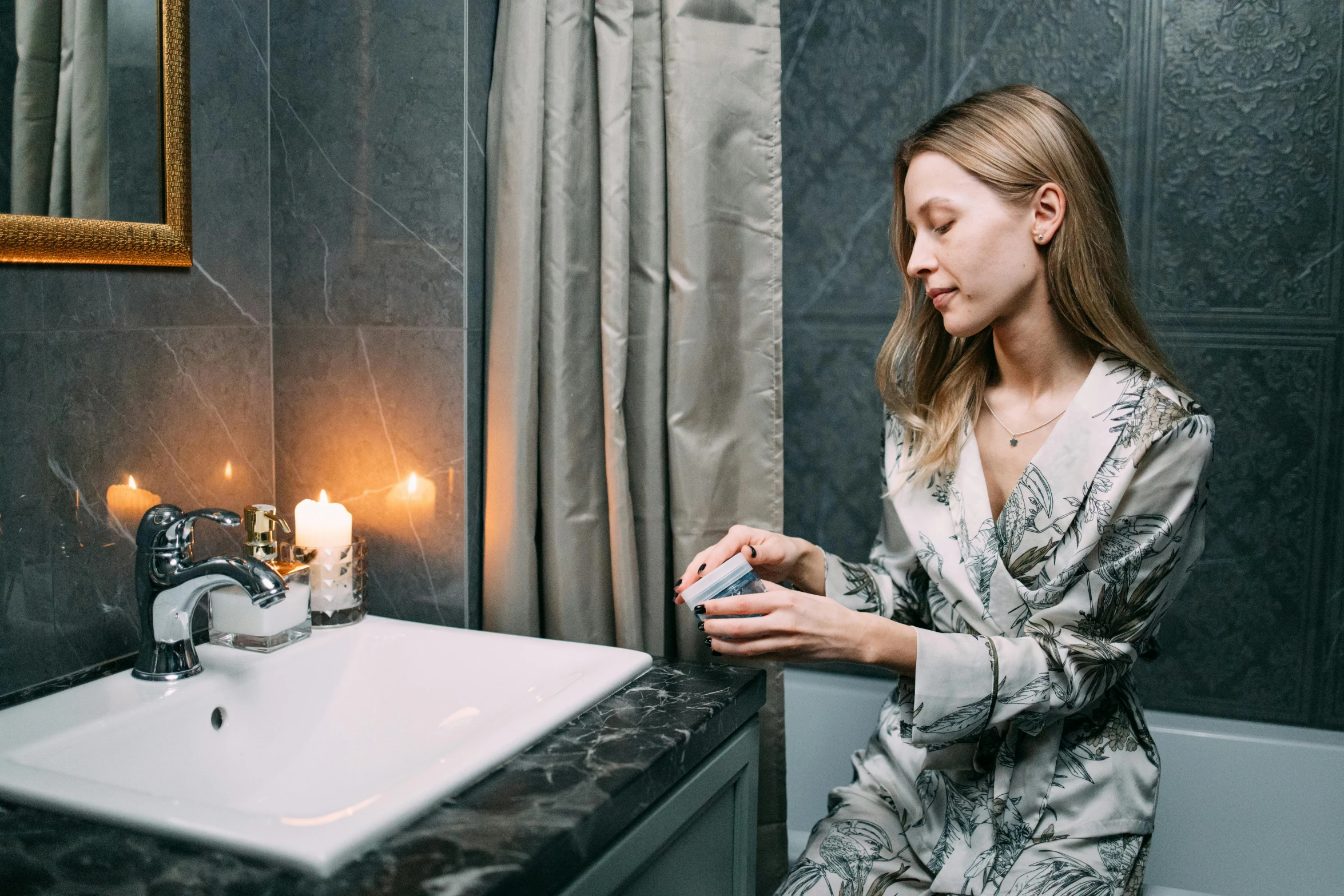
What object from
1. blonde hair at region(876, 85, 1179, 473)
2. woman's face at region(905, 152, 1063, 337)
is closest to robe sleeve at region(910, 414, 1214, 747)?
blonde hair at region(876, 85, 1179, 473)

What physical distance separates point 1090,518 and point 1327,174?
3.15ft

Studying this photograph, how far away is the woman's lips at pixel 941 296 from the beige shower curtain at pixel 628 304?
0.60ft

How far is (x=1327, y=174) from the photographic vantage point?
171 cm

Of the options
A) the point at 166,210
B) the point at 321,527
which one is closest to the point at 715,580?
the point at 321,527

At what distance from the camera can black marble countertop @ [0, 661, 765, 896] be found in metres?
0.68

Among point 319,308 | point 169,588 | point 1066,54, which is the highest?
point 1066,54

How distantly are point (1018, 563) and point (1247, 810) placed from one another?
2.60 feet

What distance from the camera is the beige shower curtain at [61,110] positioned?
1024 millimetres

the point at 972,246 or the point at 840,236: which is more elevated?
the point at 840,236

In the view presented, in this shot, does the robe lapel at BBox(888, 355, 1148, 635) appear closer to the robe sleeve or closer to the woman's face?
the robe sleeve

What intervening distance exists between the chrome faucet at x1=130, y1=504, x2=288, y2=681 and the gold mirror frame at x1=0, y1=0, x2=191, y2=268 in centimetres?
27

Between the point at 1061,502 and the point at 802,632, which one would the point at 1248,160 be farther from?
the point at 802,632

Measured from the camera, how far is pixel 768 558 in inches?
49.5

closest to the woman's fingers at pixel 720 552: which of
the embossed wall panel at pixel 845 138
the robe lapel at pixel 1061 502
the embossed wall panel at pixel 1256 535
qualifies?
the robe lapel at pixel 1061 502
